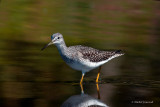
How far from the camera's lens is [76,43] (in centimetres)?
2309

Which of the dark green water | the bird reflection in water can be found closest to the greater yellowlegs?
the dark green water

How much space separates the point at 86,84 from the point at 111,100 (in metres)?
1.97

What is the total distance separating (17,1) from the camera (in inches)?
1206

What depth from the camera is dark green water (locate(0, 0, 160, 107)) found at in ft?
45.3

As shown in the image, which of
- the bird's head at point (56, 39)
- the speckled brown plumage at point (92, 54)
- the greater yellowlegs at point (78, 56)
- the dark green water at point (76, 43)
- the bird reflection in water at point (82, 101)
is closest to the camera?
the bird reflection in water at point (82, 101)

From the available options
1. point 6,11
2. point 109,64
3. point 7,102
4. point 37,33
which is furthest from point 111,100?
point 6,11

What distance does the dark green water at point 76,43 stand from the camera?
1380 centimetres

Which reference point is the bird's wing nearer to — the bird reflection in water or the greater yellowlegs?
the greater yellowlegs

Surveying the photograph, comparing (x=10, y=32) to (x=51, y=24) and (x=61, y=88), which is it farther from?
(x=61, y=88)

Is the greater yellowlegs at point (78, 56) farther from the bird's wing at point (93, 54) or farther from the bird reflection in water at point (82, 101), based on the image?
the bird reflection in water at point (82, 101)

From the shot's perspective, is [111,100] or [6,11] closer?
[111,100]

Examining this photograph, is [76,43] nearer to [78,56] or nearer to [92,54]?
[92,54]

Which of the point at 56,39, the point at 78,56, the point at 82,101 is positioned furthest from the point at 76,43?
the point at 82,101

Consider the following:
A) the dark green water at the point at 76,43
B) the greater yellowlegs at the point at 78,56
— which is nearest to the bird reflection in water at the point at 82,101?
the dark green water at the point at 76,43
